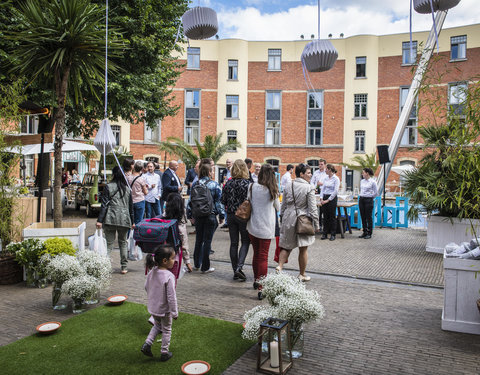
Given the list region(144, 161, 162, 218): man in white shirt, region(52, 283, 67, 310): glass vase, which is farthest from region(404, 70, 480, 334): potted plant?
region(144, 161, 162, 218): man in white shirt

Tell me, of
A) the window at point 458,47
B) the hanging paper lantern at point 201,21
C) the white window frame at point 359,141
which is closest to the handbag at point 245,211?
the hanging paper lantern at point 201,21

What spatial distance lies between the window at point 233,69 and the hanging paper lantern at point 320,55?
25.6m

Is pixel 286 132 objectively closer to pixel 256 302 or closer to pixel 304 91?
pixel 304 91

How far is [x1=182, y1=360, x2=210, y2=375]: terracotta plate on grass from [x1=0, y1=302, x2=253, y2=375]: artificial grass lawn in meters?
0.09

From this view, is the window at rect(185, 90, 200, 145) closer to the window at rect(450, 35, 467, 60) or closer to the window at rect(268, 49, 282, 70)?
the window at rect(268, 49, 282, 70)

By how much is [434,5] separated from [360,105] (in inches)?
1044

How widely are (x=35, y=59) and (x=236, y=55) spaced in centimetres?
2874

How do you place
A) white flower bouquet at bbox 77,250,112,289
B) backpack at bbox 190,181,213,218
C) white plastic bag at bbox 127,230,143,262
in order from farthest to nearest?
white plastic bag at bbox 127,230,143,262 → backpack at bbox 190,181,213,218 → white flower bouquet at bbox 77,250,112,289

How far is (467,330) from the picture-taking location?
14.7 ft

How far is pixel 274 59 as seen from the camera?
3359cm

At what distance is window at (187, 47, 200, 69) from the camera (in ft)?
110

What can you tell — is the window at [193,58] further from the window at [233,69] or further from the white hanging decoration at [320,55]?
the white hanging decoration at [320,55]

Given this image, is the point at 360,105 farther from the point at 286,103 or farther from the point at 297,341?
A: the point at 297,341

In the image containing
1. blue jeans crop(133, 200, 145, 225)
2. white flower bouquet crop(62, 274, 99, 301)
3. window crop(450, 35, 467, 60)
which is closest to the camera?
white flower bouquet crop(62, 274, 99, 301)
